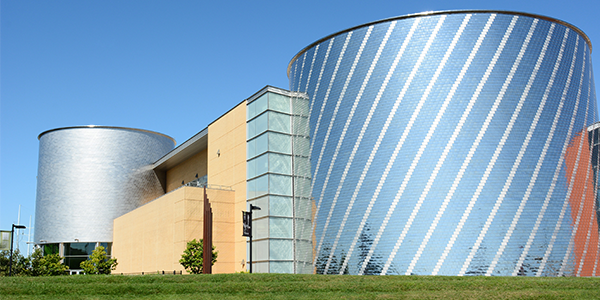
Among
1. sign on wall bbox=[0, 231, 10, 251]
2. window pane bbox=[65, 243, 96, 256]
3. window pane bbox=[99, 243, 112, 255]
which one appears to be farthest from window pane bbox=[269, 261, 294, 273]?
window pane bbox=[65, 243, 96, 256]

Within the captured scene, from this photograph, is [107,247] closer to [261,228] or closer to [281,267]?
[261,228]

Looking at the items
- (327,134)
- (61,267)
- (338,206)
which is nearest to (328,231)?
(338,206)

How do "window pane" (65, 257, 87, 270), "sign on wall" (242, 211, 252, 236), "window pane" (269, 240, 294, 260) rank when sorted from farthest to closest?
1. "window pane" (65, 257, 87, 270)
2. "window pane" (269, 240, 294, 260)
3. "sign on wall" (242, 211, 252, 236)

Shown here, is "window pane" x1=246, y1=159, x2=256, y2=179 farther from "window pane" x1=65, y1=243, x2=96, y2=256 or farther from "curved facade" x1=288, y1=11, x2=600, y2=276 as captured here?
"window pane" x1=65, y1=243, x2=96, y2=256

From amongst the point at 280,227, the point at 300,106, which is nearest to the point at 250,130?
the point at 300,106

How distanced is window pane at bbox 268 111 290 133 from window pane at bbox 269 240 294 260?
725cm

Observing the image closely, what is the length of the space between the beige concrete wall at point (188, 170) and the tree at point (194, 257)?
15.6 metres

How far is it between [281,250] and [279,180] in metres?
4.39

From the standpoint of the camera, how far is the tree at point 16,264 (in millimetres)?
40469

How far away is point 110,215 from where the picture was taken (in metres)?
49.7

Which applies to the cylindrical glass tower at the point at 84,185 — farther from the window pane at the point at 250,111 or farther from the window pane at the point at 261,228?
the window pane at the point at 261,228

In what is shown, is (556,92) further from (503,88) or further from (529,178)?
(529,178)

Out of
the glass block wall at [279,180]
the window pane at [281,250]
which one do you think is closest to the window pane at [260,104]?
the glass block wall at [279,180]

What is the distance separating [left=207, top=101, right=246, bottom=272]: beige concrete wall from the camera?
33531mm
